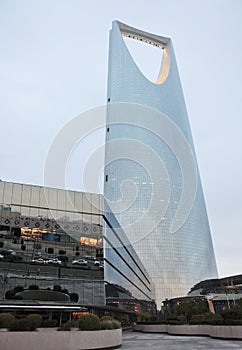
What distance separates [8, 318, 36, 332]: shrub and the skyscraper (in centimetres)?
8887

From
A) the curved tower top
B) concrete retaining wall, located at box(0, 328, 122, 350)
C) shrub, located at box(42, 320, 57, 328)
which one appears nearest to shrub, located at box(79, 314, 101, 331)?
concrete retaining wall, located at box(0, 328, 122, 350)

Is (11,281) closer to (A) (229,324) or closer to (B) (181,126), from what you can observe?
(A) (229,324)

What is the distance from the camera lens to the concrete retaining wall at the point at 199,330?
73.3 ft

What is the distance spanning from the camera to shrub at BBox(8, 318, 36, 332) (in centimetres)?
1476

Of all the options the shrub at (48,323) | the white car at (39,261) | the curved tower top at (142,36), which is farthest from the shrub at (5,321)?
the curved tower top at (142,36)

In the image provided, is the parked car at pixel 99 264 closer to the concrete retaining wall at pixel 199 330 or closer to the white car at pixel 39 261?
the white car at pixel 39 261

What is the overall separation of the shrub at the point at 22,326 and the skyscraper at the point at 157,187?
88.9 metres

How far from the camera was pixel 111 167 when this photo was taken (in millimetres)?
120125

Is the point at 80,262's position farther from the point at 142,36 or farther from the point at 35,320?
the point at 142,36

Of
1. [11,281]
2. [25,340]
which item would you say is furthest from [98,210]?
[25,340]

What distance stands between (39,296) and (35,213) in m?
8.49

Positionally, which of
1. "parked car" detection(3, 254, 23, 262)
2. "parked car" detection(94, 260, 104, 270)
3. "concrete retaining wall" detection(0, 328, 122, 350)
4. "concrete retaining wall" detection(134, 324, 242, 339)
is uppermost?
"parked car" detection(3, 254, 23, 262)

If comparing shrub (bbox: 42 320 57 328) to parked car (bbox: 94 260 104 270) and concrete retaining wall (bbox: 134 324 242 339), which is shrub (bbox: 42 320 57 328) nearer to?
concrete retaining wall (bbox: 134 324 242 339)

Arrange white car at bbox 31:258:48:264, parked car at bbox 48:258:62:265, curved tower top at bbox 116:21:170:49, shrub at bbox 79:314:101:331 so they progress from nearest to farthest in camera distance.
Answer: shrub at bbox 79:314:101:331 < white car at bbox 31:258:48:264 < parked car at bbox 48:258:62:265 < curved tower top at bbox 116:21:170:49
